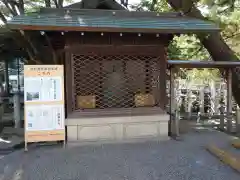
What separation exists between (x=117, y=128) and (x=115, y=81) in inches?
60.8

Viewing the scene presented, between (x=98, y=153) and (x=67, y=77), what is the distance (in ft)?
5.71

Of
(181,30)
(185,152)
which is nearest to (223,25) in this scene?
(181,30)

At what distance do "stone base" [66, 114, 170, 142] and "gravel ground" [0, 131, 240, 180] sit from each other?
0.25 meters

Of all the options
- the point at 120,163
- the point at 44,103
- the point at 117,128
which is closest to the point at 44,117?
the point at 44,103

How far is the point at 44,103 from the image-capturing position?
499cm

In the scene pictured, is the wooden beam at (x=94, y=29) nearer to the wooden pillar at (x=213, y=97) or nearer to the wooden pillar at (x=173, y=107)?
the wooden pillar at (x=173, y=107)

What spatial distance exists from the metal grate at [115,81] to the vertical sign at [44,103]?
0.58m

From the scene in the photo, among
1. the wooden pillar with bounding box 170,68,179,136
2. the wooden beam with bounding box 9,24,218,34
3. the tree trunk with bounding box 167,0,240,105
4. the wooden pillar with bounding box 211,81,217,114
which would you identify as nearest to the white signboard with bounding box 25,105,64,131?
the wooden beam with bounding box 9,24,218,34

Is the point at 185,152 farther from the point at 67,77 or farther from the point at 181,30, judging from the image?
the point at 67,77

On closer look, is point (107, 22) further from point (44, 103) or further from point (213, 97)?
point (213, 97)

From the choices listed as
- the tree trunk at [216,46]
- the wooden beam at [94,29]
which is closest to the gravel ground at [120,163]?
the wooden beam at [94,29]

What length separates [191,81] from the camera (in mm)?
10602

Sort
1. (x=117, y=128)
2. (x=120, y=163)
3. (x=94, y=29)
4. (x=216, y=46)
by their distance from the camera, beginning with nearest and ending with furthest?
(x=120, y=163), (x=94, y=29), (x=117, y=128), (x=216, y=46)

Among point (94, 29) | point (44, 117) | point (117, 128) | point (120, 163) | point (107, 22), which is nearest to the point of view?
point (120, 163)
